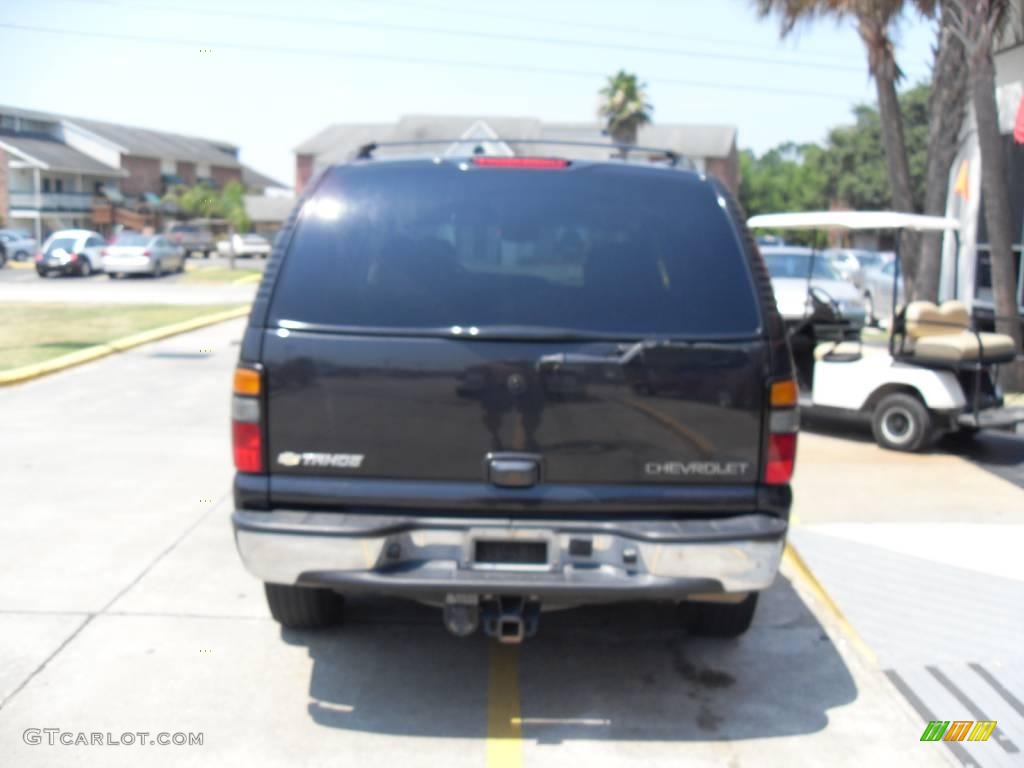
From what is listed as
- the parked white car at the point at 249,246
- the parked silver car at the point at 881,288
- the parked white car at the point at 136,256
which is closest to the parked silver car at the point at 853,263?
the parked silver car at the point at 881,288

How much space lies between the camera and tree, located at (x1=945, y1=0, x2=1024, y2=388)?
37.8 ft

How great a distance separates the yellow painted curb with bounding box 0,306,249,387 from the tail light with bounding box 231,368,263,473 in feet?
26.9

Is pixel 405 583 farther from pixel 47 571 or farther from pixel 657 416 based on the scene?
pixel 47 571

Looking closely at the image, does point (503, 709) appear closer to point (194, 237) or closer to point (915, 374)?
point (915, 374)

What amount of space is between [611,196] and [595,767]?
2.08 m

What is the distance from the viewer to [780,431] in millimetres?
4016

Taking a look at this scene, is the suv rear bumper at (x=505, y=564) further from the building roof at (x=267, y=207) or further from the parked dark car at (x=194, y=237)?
the building roof at (x=267, y=207)

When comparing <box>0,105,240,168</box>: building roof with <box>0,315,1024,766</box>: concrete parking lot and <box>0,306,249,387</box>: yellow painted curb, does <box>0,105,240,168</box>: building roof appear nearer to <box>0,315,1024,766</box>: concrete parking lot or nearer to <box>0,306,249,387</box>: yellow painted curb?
<box>0,306,249,387</box>: yellow painted curb

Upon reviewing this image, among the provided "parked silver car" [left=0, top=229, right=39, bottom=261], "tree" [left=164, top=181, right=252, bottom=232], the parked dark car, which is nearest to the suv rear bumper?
"tree" [left=164, top=181, right=252, bottom=232]

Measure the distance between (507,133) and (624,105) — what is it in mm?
7903

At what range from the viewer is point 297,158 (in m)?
79.4

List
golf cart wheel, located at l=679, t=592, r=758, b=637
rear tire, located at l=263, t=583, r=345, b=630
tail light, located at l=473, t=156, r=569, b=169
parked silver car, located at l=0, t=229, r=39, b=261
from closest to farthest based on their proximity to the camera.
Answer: tail light, located at l=473, t=156, r=569, b=169 < rear tire, located at l=263, t=583, r=345, b=630 < golf cart wheel, located at l=679, t=592, r=758, b=637 < parked silver car, located at l=0, t=229, r=39, b=261

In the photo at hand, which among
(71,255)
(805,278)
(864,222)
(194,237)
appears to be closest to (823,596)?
(864,222)

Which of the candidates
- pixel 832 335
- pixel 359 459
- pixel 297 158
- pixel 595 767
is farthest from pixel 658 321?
pixel 297 158
